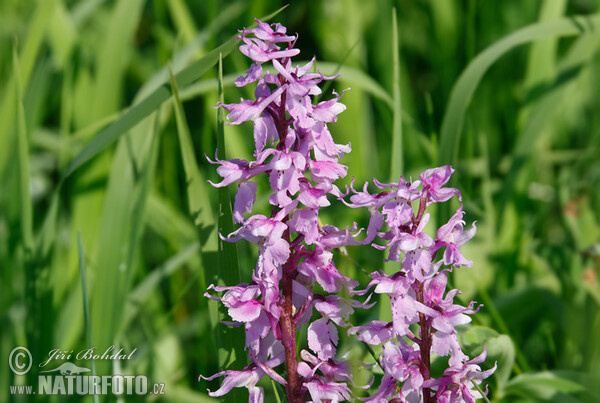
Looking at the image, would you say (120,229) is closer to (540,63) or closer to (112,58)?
(112,58)

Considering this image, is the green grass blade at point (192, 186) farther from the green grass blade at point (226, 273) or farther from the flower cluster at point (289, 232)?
the flower cluster at point (289, 232)

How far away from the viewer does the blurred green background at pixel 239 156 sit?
1.25 metres

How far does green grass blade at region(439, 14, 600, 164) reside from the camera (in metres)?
1.26

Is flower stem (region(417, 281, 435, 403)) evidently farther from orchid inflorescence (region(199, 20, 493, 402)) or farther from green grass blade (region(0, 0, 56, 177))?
green grass blade (region(0, 0, 56, 177))

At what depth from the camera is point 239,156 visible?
1.99 m

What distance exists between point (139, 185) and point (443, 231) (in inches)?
37.1

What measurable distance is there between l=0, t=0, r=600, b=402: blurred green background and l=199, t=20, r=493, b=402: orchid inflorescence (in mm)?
124

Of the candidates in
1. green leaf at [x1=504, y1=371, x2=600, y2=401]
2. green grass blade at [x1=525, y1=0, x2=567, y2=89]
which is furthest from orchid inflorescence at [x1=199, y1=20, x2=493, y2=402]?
green grass blade at [x1=525, y1=0, x2=567, y2=89]

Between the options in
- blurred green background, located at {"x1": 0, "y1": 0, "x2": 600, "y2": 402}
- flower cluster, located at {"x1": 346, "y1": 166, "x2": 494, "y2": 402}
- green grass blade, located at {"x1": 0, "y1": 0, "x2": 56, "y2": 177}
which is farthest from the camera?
green grass blade, located at {"x1": 0, "y1": 0, "x2": 56, "y2": 177}

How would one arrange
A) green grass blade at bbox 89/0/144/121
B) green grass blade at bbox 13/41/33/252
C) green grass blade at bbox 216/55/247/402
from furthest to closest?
green grass blade at bbox 89/0/144/121
green grass blade at bbox 13/41/33/252
green grass blade at bbox 216/55/247/402

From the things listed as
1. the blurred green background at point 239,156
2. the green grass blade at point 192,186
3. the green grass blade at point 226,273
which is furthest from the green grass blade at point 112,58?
the green grass blade at point 226,273

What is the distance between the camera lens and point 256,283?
743mm
